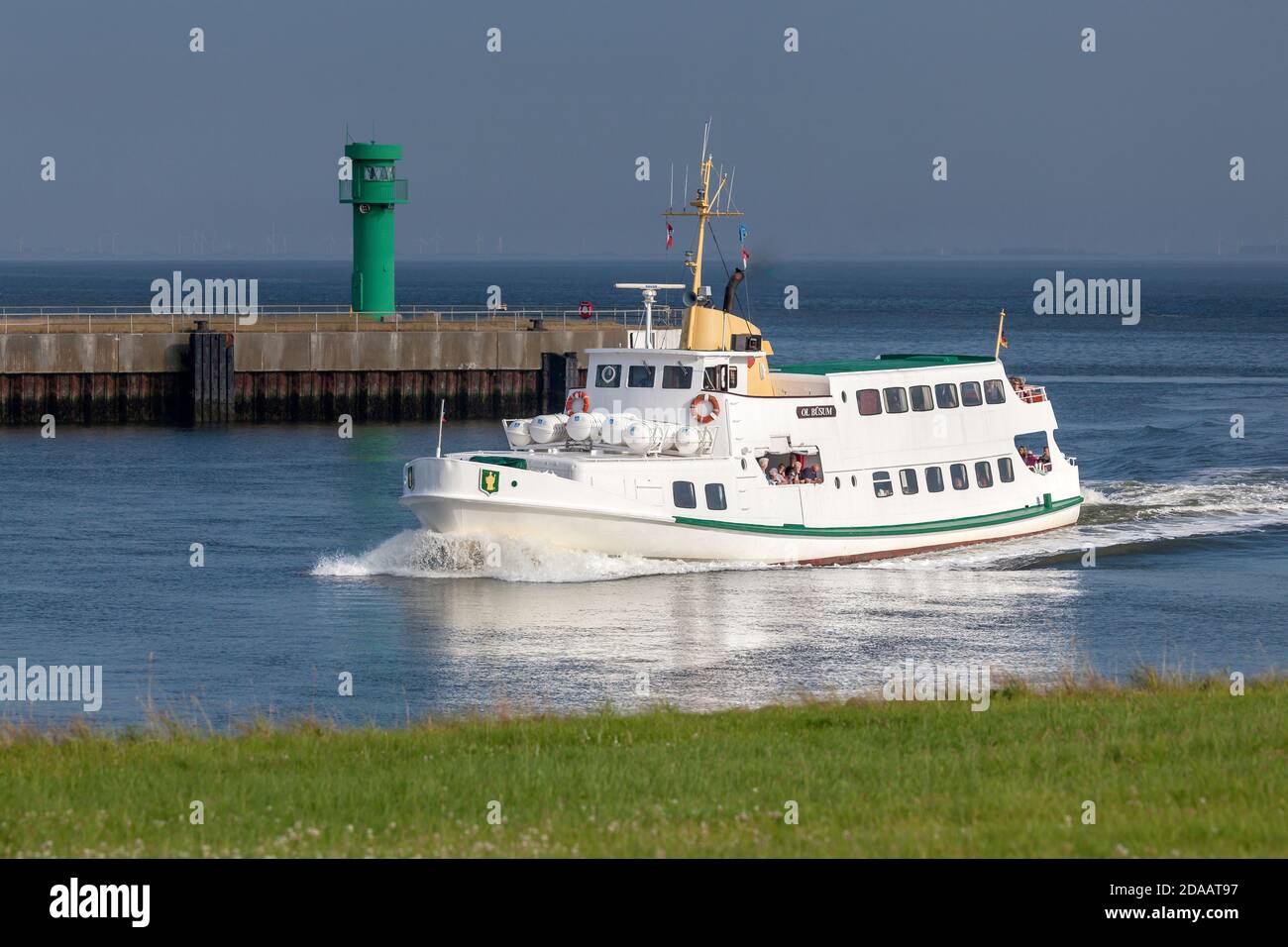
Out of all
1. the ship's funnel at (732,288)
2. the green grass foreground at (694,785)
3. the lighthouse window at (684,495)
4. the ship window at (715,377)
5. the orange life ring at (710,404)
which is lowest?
the green grass foreground at (694,785)

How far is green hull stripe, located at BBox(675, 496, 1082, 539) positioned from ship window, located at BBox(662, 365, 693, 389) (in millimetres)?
3098

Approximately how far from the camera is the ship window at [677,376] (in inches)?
1438

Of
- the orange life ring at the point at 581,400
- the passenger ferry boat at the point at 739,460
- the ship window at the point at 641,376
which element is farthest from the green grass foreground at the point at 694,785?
the orange life ring at the point at 581,400

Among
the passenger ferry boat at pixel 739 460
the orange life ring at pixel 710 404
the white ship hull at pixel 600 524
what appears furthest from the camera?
the orange life ring at pixel 710 404

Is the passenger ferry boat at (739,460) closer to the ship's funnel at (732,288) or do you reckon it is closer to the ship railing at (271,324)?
the ship's funnel at (732,288)

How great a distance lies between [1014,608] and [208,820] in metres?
22.2

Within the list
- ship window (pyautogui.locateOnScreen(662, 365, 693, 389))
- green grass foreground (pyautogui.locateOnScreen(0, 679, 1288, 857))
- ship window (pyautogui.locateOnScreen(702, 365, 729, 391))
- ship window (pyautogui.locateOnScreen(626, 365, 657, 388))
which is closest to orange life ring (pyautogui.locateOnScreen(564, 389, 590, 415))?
ship window (pyautogui.locateOnScreen(626, 365, 657, 388))

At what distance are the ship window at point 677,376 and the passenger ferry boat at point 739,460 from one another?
0.09 feet

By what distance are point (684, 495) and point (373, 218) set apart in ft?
142

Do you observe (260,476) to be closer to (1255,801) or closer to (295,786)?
(295,786)

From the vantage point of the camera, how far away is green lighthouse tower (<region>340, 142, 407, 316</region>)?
74812 mm

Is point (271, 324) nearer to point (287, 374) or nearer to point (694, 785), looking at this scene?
point (287, 374)
